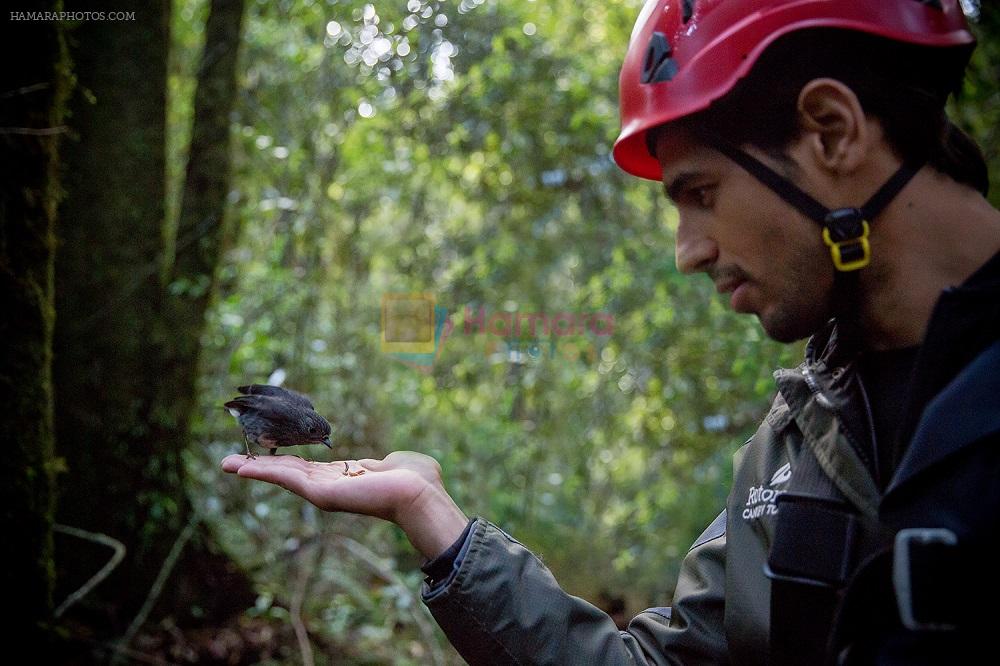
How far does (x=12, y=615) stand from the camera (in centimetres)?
284

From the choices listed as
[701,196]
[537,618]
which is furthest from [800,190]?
[537,618]

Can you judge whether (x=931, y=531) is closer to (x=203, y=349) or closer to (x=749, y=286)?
(x=749, y=286)

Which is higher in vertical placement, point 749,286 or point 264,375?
point 749,286

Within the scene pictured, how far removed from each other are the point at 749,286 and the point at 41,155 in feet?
8.12

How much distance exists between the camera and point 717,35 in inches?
75.3

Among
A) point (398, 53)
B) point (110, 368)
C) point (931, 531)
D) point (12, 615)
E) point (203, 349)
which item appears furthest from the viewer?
point (398, 53)

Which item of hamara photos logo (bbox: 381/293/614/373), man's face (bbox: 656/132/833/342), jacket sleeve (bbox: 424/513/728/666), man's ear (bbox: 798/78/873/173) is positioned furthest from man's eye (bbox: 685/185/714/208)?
hamara photos logo (bbox: 381/293/614/373)

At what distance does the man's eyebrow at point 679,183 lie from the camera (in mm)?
→ 1897

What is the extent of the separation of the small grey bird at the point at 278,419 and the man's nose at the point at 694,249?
93 centimetres

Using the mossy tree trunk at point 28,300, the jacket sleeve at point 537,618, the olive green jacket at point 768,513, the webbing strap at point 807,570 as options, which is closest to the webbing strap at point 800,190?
the olive green jacket at point 768,513

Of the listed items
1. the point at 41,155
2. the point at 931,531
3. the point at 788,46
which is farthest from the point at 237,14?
the point at 931,531

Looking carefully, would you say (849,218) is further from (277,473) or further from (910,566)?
(277,473)

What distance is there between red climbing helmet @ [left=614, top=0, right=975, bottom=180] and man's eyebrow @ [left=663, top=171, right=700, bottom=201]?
13 centimetres

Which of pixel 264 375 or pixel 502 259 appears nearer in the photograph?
pixel 264 375
